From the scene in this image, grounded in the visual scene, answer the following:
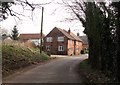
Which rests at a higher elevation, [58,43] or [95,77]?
[58,43]

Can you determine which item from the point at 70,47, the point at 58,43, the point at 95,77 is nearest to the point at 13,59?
the point at 95,77

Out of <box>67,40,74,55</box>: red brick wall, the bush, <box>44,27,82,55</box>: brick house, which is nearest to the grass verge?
the bush

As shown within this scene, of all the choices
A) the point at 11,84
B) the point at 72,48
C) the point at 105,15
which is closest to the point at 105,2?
the point at 105,15

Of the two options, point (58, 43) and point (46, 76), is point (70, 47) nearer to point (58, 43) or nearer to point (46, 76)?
point (58, 43)

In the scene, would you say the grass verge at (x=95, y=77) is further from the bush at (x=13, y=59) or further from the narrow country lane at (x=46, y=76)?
the bush at (x=13, y=59)

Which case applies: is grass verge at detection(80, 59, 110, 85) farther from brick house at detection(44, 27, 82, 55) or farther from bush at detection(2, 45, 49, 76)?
brick house at detection(44, 27, 82, 55)

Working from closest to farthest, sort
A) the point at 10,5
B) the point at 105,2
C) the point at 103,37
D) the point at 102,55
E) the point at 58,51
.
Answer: the point at 10,5 → the point at 105,2 → the point at 103,37 → the point at 102,55 → the point at 58,51

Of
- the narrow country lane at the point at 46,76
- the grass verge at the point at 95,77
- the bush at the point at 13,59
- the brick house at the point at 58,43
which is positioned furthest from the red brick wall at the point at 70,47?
the grass verge at the point at 95,77

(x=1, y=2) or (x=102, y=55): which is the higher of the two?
(x=1, y=2)

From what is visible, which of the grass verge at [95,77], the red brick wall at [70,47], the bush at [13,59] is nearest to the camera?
the grass verge at [95,77]

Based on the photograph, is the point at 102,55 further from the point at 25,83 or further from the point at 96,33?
the point at 25,83

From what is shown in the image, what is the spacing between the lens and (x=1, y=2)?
16453mm

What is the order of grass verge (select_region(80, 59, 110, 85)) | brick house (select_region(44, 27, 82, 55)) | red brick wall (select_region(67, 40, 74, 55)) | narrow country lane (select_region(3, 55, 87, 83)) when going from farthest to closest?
red brick wall (select_region(67, 40, 74, 55)), brick house (select_region(44, 27, 82, 55)), narrow country lane (select_region(3, 55, 87, 83)), grass verge (select_region(80, 59, 110, 85))

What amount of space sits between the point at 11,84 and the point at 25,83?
2.81 ft
